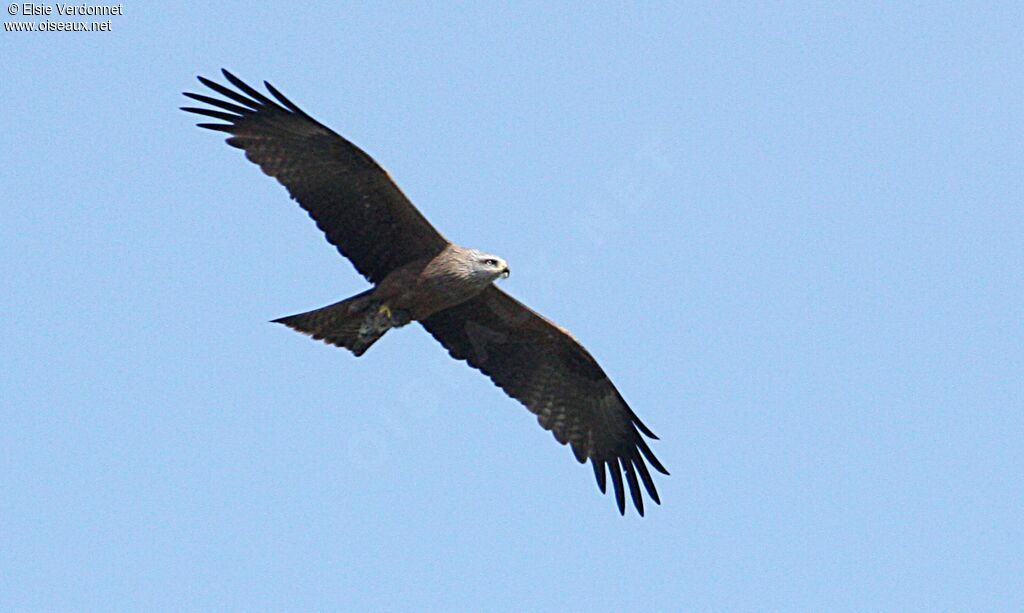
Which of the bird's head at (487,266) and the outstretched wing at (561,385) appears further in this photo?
the outstretched wing at (561,385)

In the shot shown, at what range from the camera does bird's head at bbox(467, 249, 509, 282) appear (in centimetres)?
1348

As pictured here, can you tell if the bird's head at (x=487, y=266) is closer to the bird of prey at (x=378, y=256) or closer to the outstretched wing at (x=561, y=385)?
the bird of prey at (x=378, y=256)

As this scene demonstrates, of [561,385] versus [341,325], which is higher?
[561,385]

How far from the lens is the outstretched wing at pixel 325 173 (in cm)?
1346

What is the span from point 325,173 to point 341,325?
1283mm

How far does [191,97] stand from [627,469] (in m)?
5.04

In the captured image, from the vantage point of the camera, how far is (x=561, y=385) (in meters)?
15.0

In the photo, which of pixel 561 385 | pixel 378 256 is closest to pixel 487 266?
pixel 378 256

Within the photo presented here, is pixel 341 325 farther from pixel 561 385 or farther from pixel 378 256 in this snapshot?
pixel 561 385

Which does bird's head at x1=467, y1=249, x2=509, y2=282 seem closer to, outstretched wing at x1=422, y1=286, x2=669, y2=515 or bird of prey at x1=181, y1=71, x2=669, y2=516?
bird of prey at x1=181, y1=71, x2=669, y2=516

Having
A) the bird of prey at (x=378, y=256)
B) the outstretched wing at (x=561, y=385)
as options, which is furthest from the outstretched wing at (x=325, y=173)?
the outstretched wing at (x=561, y=385)

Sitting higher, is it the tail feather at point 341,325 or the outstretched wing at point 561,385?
the outstretched wing at point 561,385

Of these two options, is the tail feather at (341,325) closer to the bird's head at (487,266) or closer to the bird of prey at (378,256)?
the bird of prey at (378,256)

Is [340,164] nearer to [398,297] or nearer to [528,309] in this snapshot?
[398,297]
